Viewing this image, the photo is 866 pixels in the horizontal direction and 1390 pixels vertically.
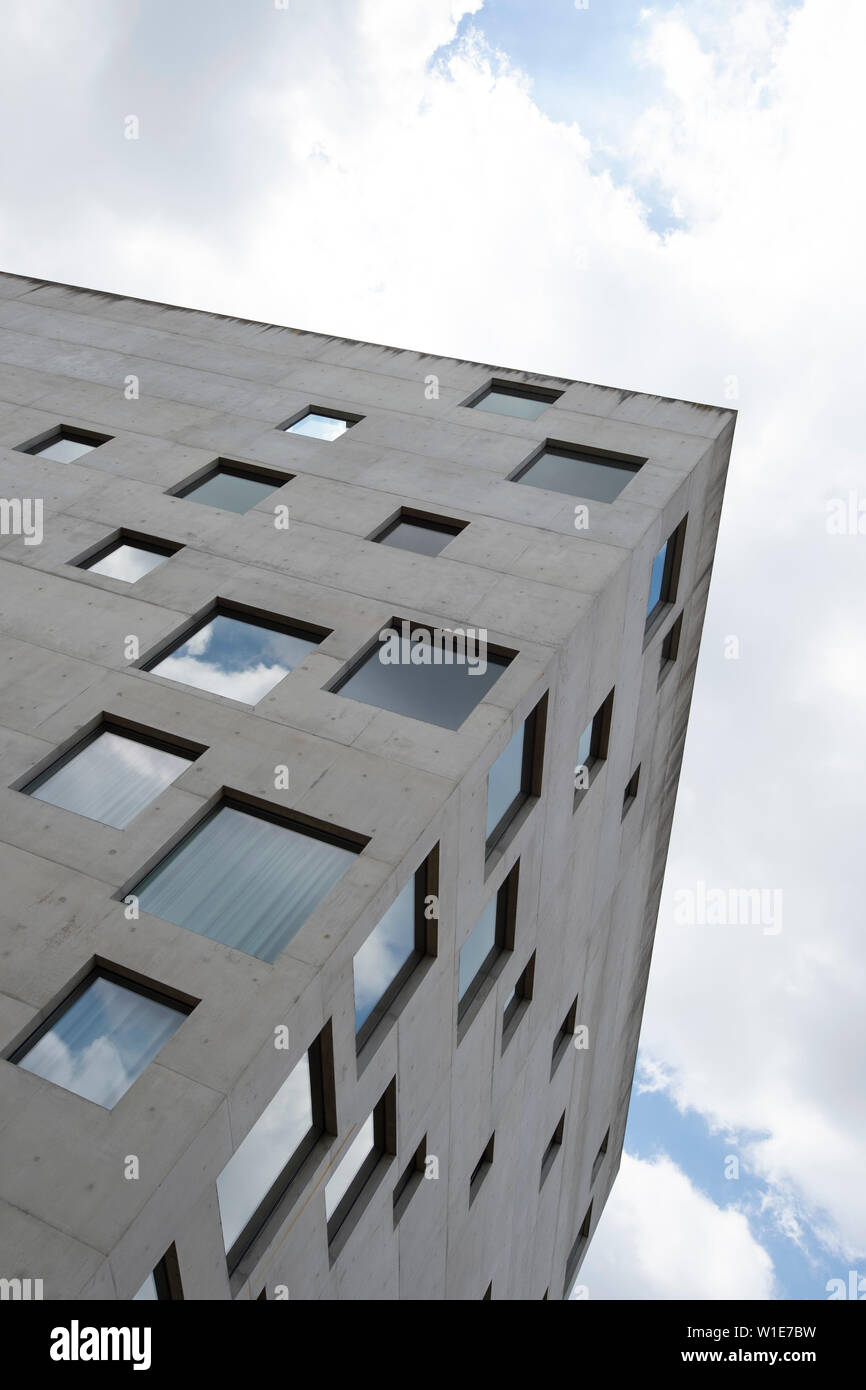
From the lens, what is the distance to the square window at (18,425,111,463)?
23000mm

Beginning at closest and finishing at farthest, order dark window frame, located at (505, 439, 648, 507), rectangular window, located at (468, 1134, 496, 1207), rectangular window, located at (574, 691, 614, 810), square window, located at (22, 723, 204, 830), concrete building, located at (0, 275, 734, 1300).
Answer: concrete building, located at (0, 275, 734, 1300), square window, located at (22, 723, 204, 830), rectangular window, located at (468, 1134, 496, 1207), rectangular window, located at (574, 691, 614, 810), dark window frame, located at (505, 439, 648, 507)

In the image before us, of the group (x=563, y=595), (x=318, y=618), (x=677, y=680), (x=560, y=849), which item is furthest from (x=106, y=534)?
(x=677, y=680)

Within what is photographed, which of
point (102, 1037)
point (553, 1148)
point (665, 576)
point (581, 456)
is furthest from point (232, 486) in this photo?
point (553, 1148)

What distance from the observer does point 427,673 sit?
669 inches

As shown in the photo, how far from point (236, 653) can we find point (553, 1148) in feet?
61.1

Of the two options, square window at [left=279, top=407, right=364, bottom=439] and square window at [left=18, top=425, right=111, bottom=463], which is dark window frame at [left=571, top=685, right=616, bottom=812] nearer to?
square window at [left=279, top=407, right=364, bottom=439]

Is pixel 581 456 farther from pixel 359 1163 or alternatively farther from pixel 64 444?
pixel 359 1163

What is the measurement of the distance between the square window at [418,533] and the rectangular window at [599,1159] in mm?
24645

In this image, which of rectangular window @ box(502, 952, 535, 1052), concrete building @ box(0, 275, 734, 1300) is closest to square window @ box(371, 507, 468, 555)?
concrete building @ box(0, 275, 734, 1300)

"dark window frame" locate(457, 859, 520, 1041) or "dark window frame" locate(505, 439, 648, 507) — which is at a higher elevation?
"dark window frame" locate(505, 439, 648, 507)

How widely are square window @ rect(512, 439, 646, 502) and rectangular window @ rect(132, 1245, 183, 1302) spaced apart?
1699cm

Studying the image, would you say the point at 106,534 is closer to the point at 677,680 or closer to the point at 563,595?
the point at 563,595
